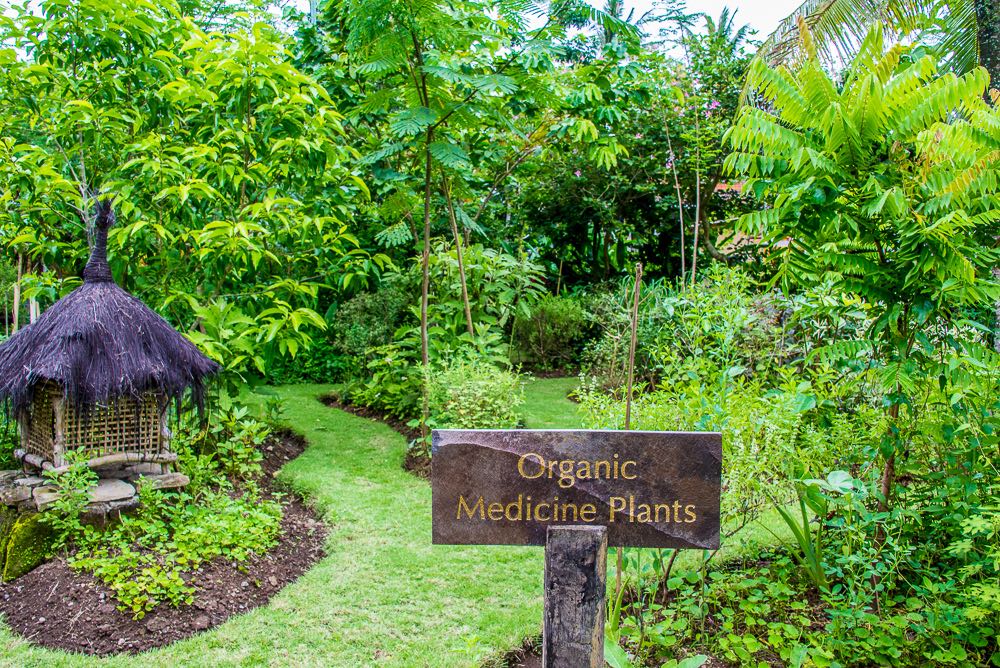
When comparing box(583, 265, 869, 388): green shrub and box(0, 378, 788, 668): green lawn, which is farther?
box(583, 265, 869, 388): green shrub

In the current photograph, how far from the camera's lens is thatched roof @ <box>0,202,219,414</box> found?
3.95 meters

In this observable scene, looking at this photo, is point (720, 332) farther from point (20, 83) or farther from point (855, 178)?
point (20, 83)

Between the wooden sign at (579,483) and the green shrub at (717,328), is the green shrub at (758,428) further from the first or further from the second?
the wooden sign at (579,483)

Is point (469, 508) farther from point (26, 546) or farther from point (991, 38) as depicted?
point (991, 38)

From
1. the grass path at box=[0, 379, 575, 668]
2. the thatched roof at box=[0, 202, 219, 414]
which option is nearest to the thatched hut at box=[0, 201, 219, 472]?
the thatched roof at box=[0, 202, 219, 414]

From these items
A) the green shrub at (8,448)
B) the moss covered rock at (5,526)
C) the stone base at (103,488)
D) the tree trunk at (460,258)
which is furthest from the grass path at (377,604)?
the tree trunk at (460,258)

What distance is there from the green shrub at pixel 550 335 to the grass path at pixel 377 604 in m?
4.95

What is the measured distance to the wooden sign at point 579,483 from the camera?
2199mm

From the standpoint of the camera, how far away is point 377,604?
3.88 metres

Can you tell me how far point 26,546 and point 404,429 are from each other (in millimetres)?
3862

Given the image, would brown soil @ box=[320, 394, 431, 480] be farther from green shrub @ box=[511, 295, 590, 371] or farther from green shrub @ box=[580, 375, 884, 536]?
green shrub @ box=[511, 295, 590, 371]

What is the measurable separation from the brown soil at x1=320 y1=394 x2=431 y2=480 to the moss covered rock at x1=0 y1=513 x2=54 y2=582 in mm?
2734

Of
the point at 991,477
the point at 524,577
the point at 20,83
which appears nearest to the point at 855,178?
the point at 991,477

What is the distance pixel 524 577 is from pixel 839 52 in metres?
6.96
